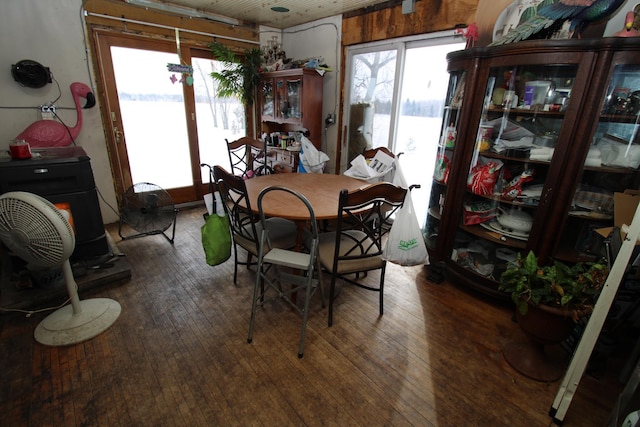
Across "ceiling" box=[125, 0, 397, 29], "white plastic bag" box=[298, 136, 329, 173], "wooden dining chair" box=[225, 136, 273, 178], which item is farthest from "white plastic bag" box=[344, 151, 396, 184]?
"ceiling" box=[125, 0, 397, 29]

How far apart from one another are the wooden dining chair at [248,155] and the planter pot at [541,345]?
2.69 meters

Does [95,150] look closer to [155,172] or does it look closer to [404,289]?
[155,172]

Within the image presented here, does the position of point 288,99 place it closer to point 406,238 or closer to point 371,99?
point 371,99

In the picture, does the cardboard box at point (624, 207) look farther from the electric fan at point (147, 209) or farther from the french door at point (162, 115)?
the french door at point (162, 115)

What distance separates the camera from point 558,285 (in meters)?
1.46

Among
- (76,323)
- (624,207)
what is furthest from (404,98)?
(76,323)

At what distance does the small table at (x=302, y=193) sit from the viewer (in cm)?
183

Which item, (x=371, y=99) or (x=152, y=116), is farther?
(x=152, y=116)

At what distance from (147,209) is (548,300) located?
3.08 metres

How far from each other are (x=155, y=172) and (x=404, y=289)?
3.16 m

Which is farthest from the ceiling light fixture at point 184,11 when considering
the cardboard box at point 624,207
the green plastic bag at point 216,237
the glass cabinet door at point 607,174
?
the cardboard box at point 624,207

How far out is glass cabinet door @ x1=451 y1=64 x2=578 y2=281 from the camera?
6.09 feet

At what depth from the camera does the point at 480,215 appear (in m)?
2.21

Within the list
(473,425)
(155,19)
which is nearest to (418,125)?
(473,425)
